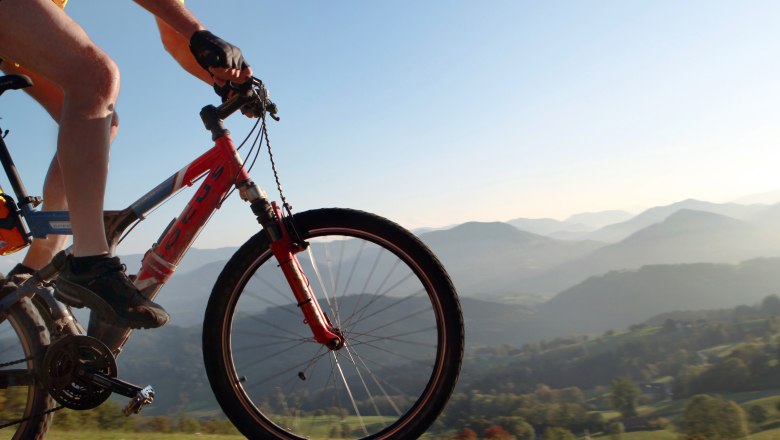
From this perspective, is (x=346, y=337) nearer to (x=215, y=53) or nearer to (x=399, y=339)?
(x=399, y=339)

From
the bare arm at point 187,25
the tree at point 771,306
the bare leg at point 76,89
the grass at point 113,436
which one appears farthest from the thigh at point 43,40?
the tree at point 771,306

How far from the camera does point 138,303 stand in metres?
2.30

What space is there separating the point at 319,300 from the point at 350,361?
0.33 metres

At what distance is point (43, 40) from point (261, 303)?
60.0 inches

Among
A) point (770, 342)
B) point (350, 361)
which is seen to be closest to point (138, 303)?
point (350, 361)

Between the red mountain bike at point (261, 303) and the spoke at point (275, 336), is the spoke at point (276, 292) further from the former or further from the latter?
the spoke at point (275, 336)

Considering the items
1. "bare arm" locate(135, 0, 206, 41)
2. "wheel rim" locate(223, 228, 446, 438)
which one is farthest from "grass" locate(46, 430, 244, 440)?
"bare arm" locate(135, 0, 206, 41)

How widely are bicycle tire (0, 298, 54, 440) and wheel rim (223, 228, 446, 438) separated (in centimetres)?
101

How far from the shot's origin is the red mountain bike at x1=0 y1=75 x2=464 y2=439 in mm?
2391

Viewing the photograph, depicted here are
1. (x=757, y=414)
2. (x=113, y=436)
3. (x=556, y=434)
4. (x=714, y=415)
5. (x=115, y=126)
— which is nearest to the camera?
(x=115, y=126)

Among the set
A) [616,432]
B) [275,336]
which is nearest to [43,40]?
[275,336]

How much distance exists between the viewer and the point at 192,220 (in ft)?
8.42

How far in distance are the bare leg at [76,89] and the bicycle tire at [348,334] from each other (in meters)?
0.66

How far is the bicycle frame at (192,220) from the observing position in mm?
2449
